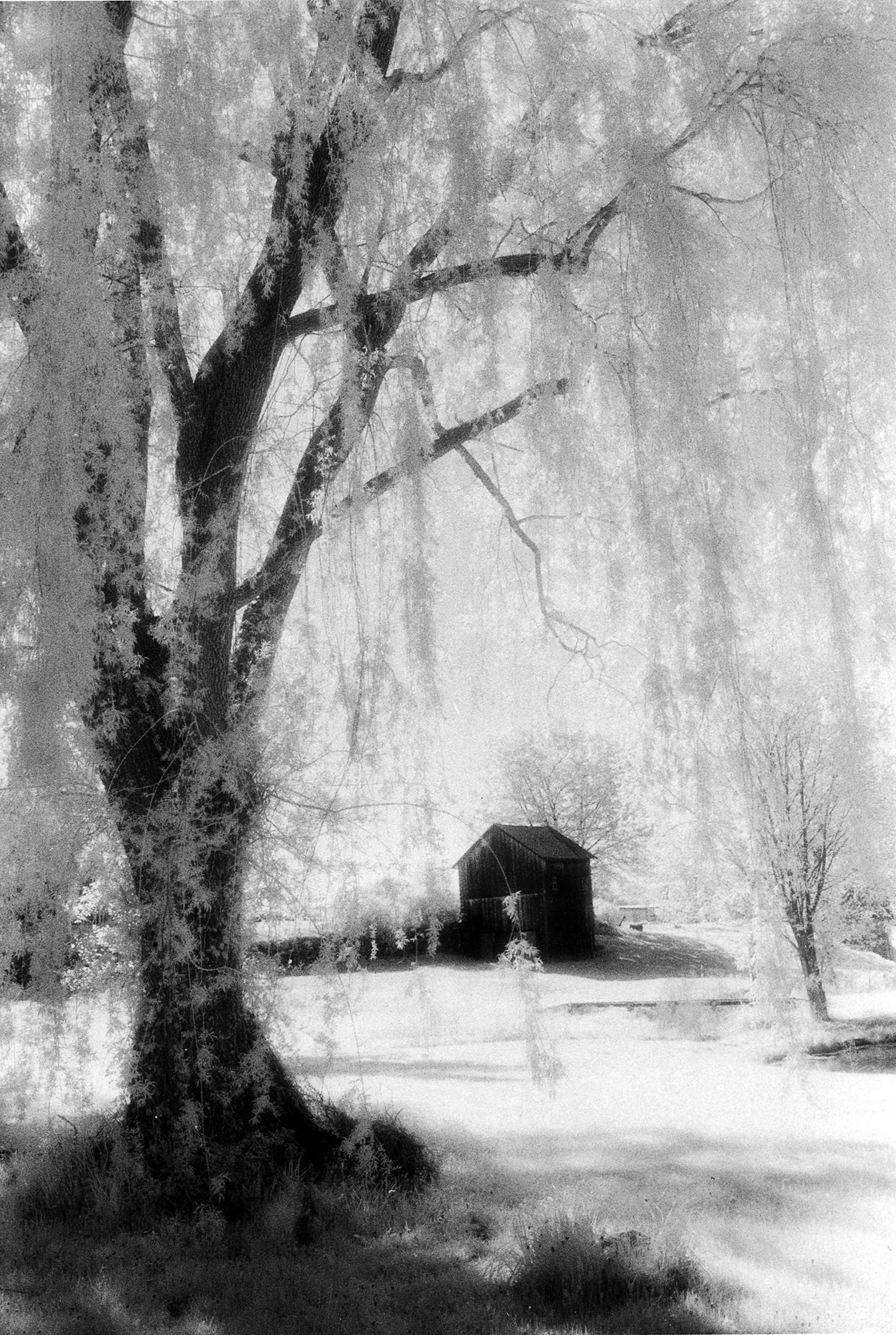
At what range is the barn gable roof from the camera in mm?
3297

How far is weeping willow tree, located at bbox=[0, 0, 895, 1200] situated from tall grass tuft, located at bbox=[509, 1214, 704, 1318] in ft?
1.88

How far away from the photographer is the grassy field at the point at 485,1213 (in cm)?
163

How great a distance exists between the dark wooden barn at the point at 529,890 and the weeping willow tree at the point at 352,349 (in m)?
0.70

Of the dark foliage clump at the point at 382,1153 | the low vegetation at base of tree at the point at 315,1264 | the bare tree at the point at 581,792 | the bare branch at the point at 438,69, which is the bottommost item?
the low vegetation at base of tree at the point at 315,1264

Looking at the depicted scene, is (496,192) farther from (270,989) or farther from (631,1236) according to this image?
(631,1236)

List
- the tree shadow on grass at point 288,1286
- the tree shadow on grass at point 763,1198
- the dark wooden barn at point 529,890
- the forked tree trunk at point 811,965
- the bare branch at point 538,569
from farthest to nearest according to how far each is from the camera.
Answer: the forked tree trunk at point 811,965, the dark wooden barn at point 529,890, the bare branch at point 538,569, the tree shadow on grass at point 763,1198, the tree shadow on grass at point 288,1286

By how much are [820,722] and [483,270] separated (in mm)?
1156

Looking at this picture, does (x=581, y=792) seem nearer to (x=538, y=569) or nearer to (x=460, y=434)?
(x=538, y=569)

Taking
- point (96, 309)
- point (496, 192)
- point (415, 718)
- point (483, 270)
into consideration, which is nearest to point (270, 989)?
point (415, 718)

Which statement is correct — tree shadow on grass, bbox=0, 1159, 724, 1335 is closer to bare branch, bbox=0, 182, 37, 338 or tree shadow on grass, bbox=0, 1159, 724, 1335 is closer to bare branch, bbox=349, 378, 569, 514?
bare branch, bbox=349, 378, 569, 514

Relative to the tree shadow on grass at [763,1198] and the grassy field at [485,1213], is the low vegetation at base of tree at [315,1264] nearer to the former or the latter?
the grassy field at [485,1213]

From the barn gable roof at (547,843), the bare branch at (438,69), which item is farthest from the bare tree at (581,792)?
the bare branch at (438,69)

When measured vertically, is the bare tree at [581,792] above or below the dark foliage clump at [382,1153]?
above

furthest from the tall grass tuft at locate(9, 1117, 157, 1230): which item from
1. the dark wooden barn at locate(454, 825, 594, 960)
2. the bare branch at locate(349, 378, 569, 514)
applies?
the bare branch at locate(349, 378, 569, 514)
